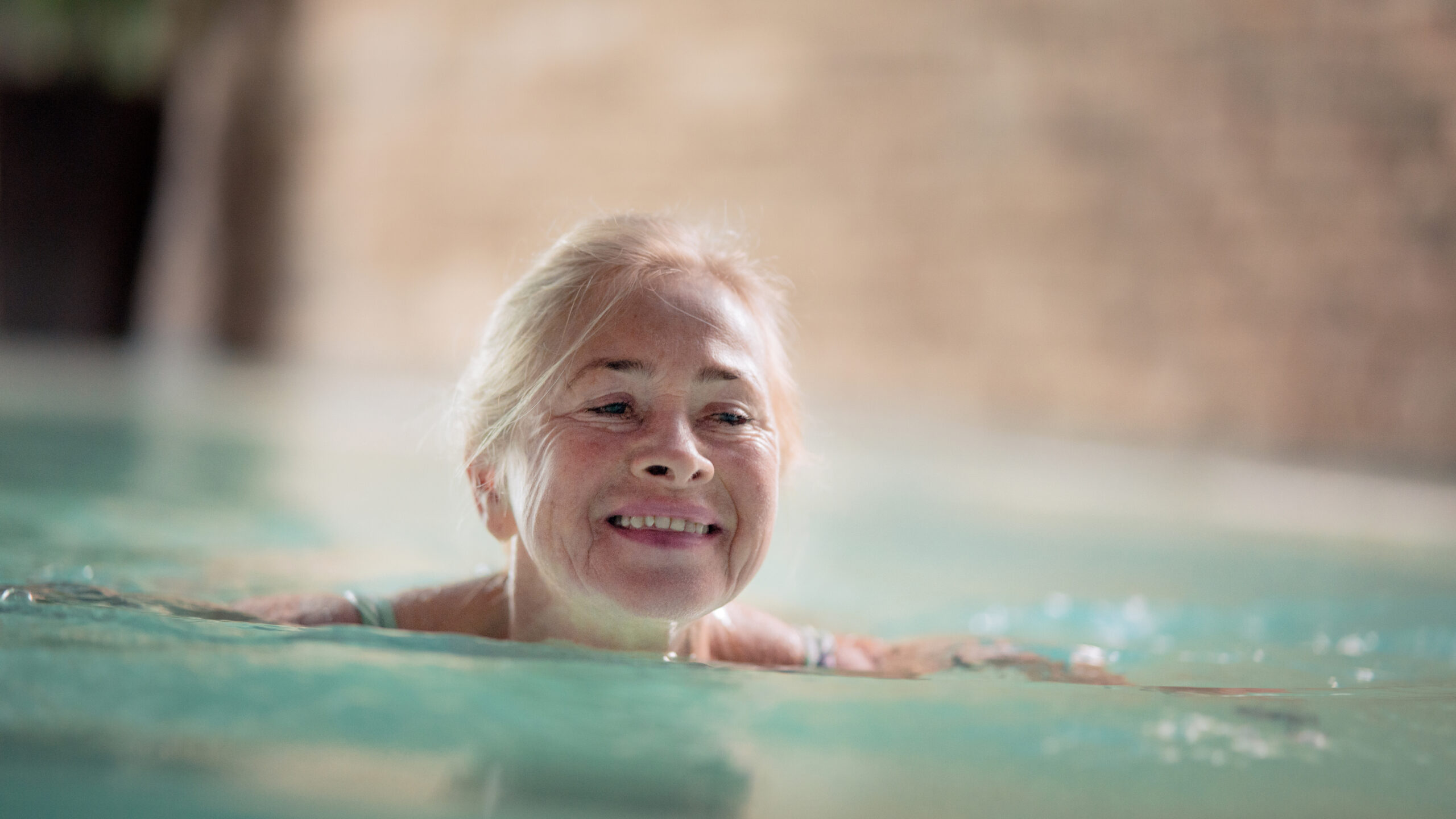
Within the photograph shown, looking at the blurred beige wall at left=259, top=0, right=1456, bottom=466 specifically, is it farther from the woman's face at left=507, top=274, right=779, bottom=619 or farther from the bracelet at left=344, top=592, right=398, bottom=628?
the woman's face at left=507, top=274, right=779, bottom=619

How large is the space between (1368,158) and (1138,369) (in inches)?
49.0

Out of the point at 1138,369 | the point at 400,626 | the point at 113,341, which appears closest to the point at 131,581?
the point at 400,626

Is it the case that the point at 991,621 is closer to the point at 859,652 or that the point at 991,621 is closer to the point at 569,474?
the point at 859,652

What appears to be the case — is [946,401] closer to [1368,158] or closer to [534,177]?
[1368,158]

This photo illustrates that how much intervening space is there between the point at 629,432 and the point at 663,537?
0.39 ft

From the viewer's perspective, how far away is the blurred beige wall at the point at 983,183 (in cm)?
514

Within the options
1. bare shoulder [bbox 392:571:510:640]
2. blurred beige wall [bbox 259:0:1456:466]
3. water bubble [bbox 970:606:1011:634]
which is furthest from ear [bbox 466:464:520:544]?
blurred beige wall [bbox 259:0:1456:466]

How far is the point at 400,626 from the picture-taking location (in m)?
1.73

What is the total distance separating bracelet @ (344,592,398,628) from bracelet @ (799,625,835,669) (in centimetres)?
58

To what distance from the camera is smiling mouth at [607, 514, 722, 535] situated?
1362mm

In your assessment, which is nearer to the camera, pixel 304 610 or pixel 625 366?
pixel 625 366

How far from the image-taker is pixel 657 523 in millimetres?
1365

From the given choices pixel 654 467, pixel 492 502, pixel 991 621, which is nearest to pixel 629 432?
pixel 654 467

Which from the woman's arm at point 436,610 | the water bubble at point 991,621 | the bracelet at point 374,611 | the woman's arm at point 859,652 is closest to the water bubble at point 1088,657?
the woman's arm at point 859,652
